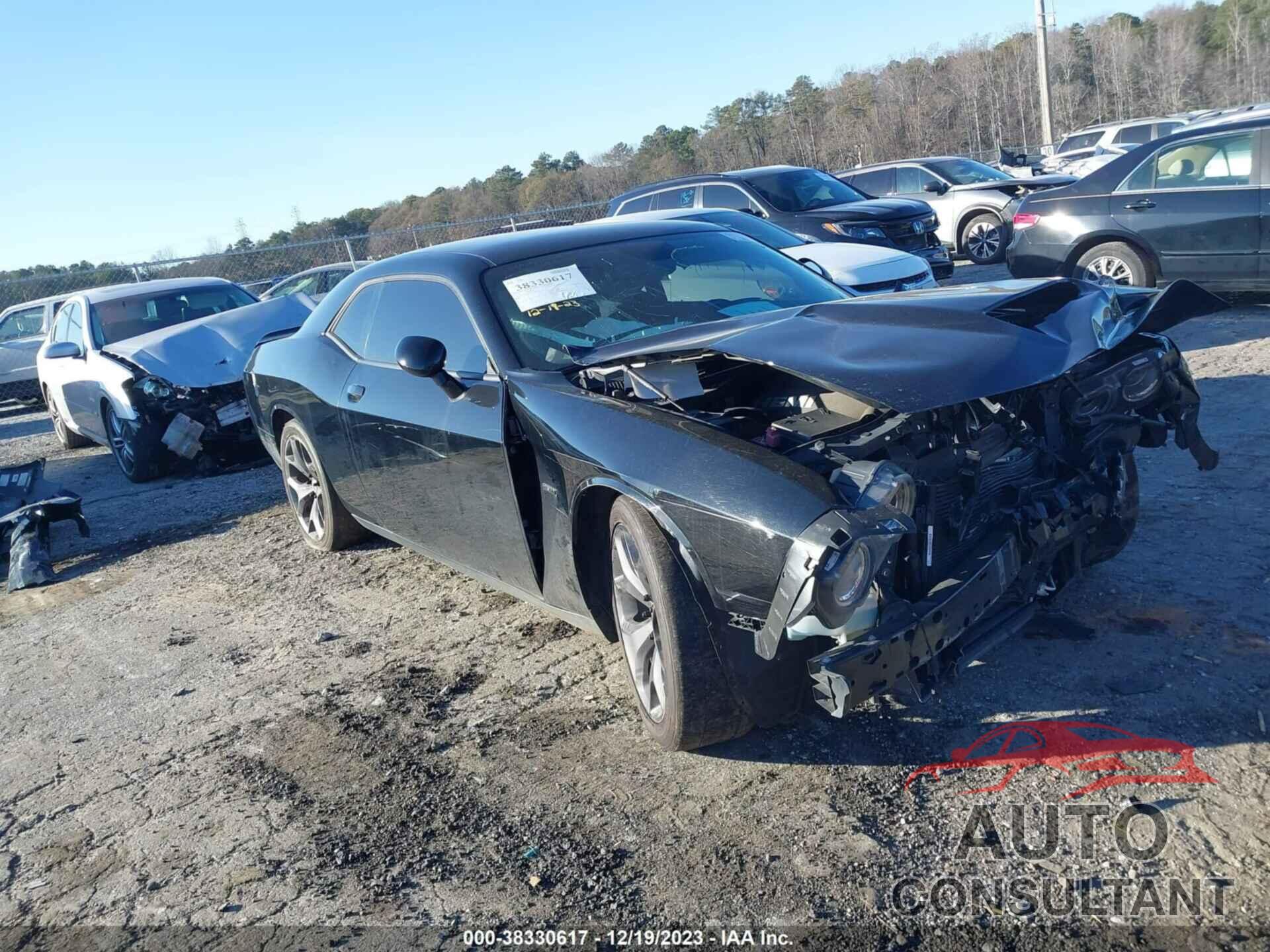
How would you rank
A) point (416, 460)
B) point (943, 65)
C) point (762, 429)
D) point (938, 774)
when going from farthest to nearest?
1. point (943, 65)
2. point (416, 460)
3. point (762, 429)
4. point (938, 774)

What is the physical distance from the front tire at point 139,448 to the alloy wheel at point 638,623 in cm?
640

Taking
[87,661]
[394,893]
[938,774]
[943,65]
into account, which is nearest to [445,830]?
[394,893]

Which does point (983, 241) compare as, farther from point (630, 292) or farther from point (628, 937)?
point (628, 937)

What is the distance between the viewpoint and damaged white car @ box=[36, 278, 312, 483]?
8359 millimetres

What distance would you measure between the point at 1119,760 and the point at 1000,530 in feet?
2.36

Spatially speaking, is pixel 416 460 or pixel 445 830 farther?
pixel 416 460

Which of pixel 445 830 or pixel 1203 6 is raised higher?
pixel 1203 6

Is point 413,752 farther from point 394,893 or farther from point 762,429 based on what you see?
point 762,429

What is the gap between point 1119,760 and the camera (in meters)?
2.92

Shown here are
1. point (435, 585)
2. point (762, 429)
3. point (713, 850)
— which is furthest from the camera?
point (435, 585)

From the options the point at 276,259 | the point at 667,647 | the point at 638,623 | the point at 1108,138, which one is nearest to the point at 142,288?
the point at 638,623

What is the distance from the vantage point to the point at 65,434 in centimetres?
1105

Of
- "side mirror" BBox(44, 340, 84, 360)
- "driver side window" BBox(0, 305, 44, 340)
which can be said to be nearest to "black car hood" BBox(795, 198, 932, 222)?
"side mirror" BBox(44, 340, 84, 360)

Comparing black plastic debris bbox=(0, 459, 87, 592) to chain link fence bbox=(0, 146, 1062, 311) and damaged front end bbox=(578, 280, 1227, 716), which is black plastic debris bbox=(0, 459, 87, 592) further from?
chain link fence bbox=(0, 146, 1062, 311)
